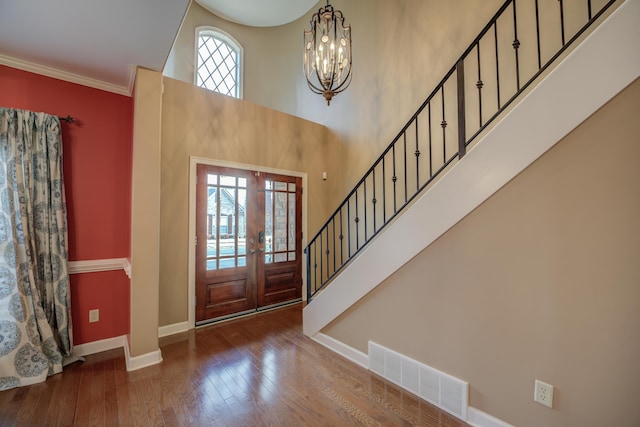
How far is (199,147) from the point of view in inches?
138

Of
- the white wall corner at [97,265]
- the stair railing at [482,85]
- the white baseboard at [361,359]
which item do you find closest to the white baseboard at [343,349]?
the white baseboard at [361,359]

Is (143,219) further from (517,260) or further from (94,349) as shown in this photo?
(517,260)

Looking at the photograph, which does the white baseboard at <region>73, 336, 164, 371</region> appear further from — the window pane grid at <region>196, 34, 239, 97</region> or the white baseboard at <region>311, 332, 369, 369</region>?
the window pane grid at <region>196, 34, 239, 97</region>

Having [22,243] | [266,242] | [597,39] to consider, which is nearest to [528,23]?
[597,39]

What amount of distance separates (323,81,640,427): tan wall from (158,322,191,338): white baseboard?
112 inches

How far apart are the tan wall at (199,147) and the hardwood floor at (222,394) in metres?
0.92

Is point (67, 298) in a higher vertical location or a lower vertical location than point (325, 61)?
lower

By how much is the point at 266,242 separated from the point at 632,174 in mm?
3687

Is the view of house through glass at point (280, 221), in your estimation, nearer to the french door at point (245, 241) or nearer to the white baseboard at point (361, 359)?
the french door at point (245, 241)

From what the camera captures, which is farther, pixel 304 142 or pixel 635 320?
pixel 304 142

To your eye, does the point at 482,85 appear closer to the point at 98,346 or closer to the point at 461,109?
the point at 461,109

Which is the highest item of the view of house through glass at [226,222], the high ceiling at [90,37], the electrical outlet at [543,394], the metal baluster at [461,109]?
the high ceiling at [90,37]

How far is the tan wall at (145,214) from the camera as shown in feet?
8.07

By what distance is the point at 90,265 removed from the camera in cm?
271
